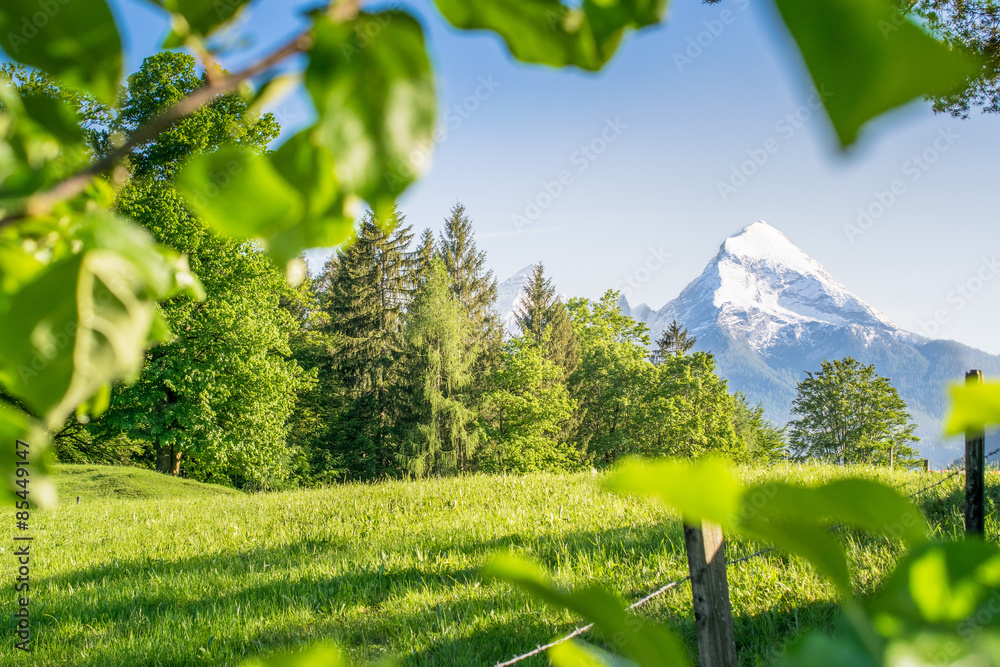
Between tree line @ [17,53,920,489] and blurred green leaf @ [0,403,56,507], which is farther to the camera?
tree line @ [17,53,920,489]

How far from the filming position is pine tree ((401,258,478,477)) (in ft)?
85.0

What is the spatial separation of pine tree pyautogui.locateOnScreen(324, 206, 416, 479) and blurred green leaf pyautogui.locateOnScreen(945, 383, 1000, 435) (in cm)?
2669

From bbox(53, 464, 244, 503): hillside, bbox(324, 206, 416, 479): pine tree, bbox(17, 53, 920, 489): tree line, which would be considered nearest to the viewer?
bbox(53, 464, 244, 503): hillside

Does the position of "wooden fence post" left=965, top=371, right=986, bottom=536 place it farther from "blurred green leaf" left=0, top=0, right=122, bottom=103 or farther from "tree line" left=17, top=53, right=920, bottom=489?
"tree line" left=17, top=53, right=920, bottom=489

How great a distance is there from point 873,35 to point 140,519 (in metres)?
11.0

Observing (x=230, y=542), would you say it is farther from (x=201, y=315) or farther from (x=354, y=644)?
(x=201, y=315)

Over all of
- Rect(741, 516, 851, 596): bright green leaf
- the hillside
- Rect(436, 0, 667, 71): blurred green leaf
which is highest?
Rect(436, 0, 667, 71): blurred green leaf

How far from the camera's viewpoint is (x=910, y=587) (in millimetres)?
222

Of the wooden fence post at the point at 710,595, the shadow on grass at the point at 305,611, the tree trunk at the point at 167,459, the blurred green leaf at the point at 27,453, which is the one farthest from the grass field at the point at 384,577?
the tree trunk at the point at 167,459

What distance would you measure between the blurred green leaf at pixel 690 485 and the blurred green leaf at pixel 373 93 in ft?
0.63

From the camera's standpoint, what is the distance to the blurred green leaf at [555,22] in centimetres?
27

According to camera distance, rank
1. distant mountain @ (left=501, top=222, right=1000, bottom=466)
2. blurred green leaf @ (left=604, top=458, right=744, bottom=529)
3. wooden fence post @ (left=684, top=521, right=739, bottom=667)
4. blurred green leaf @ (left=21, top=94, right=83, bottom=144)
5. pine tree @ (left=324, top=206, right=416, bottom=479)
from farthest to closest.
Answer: distant mountain @ (left=501, top=222, right=1000, bottom=466) → pine tree @ (left=324, top=206, right=416, bottom=479) → wooden fence post @ (left=684, top=521, right=739, bottom=667) → blurred green leaf @ (left=21, top=94, right=83, bottom=144) → blurred green leaf @ (left=604, top=458, right=744, bottom=529)

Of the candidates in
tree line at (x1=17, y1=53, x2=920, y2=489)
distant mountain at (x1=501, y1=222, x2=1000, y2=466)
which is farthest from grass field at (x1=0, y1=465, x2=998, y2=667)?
distant mountain at (x1=501, y1=222, x2=1000, y2=466)

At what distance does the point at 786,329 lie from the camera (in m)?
183
